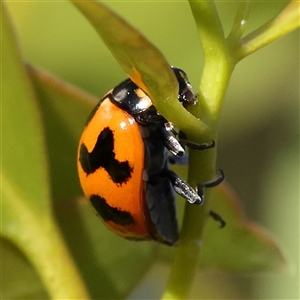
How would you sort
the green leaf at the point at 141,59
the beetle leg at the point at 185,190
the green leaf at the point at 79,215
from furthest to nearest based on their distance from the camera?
1. the green leaf at the point at 79,215
2. the beetle leg at the point at 185,190
3. the green leaf at the point at 141,59

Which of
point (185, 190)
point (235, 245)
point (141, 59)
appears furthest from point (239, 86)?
point (141, 59)

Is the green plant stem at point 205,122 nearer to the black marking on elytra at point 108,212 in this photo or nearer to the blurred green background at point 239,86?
the black marking on elytra at point 108,212

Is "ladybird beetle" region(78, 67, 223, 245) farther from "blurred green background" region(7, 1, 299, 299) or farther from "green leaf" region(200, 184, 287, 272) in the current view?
"blurred green background" region(7, 1, 299, 299)

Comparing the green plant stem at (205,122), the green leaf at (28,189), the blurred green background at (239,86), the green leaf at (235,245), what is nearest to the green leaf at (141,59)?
the green plant stem at (205,122)

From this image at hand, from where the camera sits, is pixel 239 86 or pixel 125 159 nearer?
pixel 125 159

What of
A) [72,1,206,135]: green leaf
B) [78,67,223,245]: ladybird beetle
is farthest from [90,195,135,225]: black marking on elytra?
[72,1,206,135]: green leaf

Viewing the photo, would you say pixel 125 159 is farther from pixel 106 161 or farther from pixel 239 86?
pixel 239 86

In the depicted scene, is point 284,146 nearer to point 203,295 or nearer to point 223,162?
point 223,162
